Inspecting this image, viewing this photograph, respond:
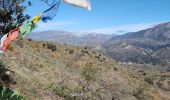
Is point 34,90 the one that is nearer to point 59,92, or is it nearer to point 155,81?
point 59,92

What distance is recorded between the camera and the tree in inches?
570

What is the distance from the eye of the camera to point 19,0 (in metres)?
14.9

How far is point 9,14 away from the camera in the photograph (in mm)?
14633

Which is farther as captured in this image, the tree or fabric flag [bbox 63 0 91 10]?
the tree

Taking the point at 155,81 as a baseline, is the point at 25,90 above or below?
above

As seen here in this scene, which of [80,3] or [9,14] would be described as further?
[9,14]

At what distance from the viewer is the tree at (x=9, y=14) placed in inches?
570

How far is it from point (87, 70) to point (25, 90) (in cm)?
1163

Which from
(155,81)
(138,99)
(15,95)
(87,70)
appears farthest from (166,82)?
(15,95)

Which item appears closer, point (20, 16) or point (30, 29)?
point (30, 29)

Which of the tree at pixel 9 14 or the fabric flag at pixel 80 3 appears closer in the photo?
the fabric flag at pixel 80 3

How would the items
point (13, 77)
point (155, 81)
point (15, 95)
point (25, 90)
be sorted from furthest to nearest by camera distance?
point (155, 81), point (13, 77), point (25, 90), point (15, 95)

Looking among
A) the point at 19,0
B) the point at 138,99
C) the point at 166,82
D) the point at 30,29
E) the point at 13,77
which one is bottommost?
the point at 166,82

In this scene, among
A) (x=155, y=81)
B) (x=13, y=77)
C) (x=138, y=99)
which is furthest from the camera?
(x=155, y=81)
